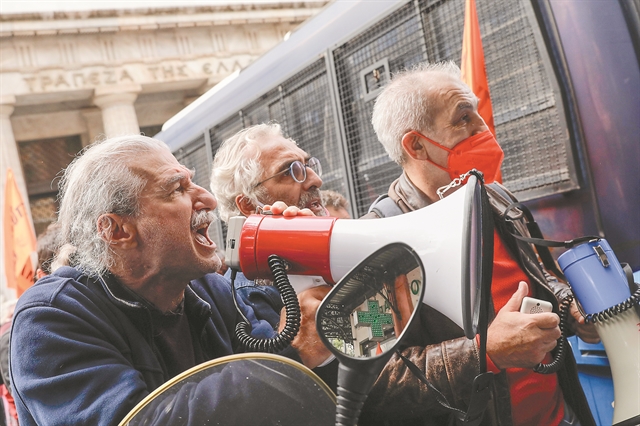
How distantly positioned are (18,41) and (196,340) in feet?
53.4

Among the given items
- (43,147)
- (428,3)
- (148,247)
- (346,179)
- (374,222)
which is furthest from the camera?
(43,147)

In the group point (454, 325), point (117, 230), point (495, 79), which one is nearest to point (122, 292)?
point (117, 230)

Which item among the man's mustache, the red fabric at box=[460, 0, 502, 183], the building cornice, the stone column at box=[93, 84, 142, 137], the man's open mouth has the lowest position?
the man's open mouth

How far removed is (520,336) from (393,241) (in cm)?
55

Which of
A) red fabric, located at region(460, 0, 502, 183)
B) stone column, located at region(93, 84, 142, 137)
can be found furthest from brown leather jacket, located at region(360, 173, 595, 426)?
stone column, located at region(93, 84, 142, 137)

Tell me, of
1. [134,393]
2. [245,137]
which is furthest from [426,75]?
[134,393]

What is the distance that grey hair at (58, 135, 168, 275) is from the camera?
147 cm

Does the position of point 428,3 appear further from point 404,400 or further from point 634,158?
point 404,400

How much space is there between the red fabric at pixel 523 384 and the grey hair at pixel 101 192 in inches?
44.0

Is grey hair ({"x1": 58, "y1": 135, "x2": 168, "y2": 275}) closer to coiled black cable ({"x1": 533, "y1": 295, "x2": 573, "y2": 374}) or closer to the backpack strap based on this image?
the backpack strap

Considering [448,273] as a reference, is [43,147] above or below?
above

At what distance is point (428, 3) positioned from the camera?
11.3 feet

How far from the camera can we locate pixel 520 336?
5.17 ft

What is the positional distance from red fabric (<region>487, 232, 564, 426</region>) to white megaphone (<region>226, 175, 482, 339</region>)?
2.26 feet
